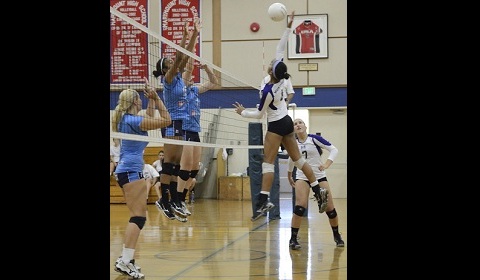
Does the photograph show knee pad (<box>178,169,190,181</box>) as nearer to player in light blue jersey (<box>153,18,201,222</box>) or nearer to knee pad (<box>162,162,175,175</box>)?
player in light blue jersey (<box>153,18,201,222</box>)

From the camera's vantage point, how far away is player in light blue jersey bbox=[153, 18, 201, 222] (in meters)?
7.79

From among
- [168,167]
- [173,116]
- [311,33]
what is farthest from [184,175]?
[311,33]

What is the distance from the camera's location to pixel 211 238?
404 inches

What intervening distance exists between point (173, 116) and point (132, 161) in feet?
5.08

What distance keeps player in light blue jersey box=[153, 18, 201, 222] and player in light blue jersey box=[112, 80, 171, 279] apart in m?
1.19

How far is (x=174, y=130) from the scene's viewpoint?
8.17 metres

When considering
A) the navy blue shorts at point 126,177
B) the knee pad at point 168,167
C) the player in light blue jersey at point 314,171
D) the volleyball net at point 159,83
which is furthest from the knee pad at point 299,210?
the volleyball net at point 159,83

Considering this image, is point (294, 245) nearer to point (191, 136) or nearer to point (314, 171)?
point (314, 171)

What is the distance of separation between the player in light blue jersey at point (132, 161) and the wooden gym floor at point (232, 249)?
36 cm
